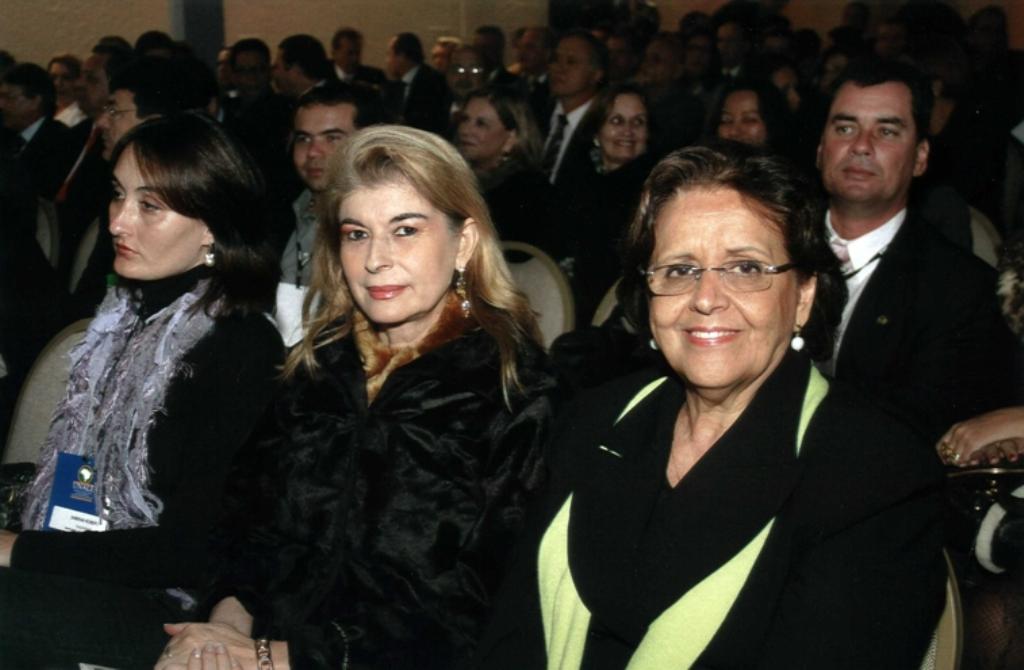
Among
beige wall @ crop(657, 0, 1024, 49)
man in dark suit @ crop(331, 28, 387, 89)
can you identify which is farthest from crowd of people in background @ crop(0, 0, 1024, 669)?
beige wall @ crop(657, 0, 1024, 49)

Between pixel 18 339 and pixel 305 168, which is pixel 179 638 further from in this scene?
pixel 305 168

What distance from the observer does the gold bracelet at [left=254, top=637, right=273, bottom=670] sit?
1938 millimetres

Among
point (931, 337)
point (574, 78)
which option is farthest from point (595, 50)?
point (931, 337)

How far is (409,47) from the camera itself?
8.91 meters

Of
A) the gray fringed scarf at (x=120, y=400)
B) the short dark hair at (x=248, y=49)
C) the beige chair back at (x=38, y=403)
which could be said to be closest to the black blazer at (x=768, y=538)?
the gray fringed scarf at (x=120, y=400)

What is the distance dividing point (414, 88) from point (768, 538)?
7.57 metres

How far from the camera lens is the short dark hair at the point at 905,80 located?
3.09 meters

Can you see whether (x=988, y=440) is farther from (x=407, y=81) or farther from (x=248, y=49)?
(x=407, y=81)

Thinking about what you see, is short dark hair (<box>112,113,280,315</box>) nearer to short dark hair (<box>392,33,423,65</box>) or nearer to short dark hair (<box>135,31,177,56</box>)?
short dark hair (<box>135,31,177,56</box>)

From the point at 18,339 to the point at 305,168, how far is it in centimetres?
111

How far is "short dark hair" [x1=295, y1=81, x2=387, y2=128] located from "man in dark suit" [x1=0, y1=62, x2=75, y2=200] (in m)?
3.00

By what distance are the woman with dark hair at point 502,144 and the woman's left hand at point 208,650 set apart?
9.17 feet

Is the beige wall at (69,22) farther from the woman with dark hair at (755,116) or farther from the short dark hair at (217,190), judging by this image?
the short dark hair at (217,190)

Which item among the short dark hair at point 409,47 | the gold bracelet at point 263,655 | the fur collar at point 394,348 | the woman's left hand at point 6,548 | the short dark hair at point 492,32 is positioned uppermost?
the short dark hair at point 492,32
